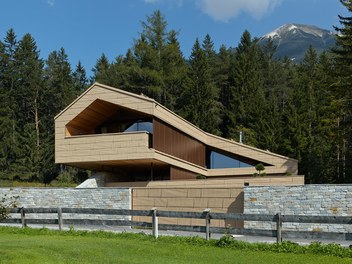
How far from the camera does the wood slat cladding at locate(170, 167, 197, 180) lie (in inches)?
975

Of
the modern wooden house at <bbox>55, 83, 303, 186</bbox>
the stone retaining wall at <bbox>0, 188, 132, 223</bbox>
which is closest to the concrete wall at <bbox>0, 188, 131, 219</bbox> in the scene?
the stone retaining wall at <bbox>0, 188, 132, 223</bbox>

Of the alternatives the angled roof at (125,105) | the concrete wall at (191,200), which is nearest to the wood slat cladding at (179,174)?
the angled roof at (125,105)

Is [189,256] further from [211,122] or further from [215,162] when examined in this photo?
[211,122]

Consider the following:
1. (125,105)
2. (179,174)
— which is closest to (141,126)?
(125,105)

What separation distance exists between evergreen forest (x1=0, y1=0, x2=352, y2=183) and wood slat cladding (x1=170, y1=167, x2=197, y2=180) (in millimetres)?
12377

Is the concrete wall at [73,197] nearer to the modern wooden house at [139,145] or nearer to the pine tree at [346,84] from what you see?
the modern wooden house at [139,145]

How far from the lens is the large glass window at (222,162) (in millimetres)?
28453

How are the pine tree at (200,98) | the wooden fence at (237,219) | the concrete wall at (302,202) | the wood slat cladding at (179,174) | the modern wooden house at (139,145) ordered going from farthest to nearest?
the pine tree at (200,98)
the wood slat cladding at (179,174)
the modern wooden house at (139,145)
the concrete wall at (302,202)
the wooden fence at (237,219)

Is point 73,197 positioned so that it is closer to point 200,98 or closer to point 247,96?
point 200,98

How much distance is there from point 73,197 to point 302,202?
33.3 ft

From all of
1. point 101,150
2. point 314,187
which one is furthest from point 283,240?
point 101,150

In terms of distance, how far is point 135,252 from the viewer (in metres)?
10.3

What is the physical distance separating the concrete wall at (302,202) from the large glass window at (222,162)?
454 inches

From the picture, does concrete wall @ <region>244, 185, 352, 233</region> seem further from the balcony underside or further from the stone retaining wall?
the balcony underside
